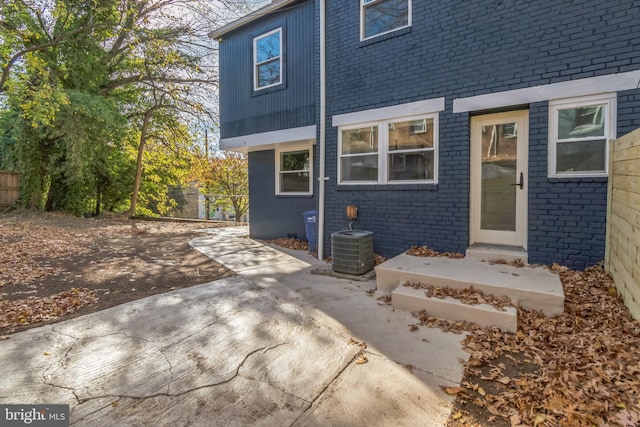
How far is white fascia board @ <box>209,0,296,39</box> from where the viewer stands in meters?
7.28

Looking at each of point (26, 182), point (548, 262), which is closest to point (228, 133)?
point (548, 262)

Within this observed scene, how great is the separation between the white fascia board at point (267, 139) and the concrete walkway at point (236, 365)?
4.14 metres

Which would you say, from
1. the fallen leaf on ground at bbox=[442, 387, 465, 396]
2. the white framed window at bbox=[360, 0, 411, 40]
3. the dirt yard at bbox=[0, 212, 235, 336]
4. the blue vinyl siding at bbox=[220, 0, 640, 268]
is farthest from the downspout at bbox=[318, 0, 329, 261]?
the fallen leaf on ground at bbox=[442, 387, 465, 396]

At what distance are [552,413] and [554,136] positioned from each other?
12.1 ft

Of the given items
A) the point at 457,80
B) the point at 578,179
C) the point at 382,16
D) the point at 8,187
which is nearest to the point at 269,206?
the point at 382,16

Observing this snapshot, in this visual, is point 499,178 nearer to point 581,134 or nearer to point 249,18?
point 581,134

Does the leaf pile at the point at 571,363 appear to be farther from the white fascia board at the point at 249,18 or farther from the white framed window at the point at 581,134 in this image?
the white fascia board at the point at 249,18

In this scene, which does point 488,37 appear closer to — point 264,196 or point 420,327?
point 420,327

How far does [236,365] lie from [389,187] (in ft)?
13.2

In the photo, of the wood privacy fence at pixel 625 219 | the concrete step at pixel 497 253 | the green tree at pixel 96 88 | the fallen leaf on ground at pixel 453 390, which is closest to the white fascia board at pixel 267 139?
the green tree at pixel 96 88

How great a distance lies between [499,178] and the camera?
4996 mm

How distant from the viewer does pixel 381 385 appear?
2406mm

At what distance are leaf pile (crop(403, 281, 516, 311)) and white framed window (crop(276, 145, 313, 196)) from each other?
14.8 feet

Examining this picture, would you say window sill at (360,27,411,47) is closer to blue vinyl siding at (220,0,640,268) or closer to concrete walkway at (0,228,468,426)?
blue vinyl siding at (220,0,640,268)
